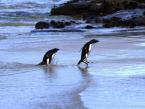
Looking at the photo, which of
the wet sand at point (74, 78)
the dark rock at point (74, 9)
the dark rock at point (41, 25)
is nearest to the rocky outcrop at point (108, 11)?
the dark rock at point (74, 9)

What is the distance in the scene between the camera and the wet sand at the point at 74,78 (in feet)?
27.3

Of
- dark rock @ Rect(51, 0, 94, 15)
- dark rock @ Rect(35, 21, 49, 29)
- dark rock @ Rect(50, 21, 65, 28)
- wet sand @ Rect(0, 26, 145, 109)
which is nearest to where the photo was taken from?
wet sand @ Rect(0, 26, 145, 109)

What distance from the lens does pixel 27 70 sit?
40.7 ft

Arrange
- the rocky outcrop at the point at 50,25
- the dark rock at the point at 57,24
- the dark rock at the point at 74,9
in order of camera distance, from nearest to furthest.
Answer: the rocky outcrop at the point at 50,25 < the dark rock at the point at 57,24 < the dark rock at the point at 74,9

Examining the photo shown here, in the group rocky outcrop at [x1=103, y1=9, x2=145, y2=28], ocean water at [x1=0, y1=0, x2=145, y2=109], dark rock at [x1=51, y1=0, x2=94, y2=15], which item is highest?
ocean water at [x1=0, y1=0, x2=145, y2=109]

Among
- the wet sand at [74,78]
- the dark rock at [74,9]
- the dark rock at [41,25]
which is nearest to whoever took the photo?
the wet sand at [74,78]

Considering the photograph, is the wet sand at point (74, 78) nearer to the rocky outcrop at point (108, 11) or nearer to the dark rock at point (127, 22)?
the dark rock at point (127, 22)

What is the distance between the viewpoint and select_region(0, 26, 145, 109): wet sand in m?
8.32

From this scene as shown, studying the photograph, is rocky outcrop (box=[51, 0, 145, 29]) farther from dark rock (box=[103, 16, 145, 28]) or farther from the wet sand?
the wet sand

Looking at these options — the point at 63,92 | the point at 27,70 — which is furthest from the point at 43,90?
the point at 27,70

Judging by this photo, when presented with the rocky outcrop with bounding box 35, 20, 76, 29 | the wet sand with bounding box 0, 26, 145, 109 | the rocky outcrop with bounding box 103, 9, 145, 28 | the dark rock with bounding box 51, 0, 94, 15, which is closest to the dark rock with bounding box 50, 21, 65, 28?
the rocky outcrop with bounding box 35, 20, 76, 29

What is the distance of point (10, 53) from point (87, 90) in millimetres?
7164

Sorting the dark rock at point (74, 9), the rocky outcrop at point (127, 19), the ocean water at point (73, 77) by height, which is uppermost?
the ocean water at point (73, 77)

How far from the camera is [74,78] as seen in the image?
11.0 meters
